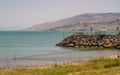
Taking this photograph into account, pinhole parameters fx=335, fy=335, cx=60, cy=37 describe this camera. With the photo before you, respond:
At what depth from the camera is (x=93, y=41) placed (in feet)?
402

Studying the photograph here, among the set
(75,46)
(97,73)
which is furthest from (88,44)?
(97,73)

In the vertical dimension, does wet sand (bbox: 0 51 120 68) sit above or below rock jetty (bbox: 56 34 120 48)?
below

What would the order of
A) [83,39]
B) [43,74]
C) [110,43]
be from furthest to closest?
[83,39]
[110,43]
[43,74]

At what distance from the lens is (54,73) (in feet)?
117

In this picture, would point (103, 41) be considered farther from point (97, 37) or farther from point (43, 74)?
point (43, 74)

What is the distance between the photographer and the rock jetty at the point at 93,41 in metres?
117

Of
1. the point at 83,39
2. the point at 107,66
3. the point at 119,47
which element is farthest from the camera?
the point at 83,39

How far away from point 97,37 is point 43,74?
93.5 metres

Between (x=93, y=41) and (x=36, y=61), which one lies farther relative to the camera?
(x=93, y=41)

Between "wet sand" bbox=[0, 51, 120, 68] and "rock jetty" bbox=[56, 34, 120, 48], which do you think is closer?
"wet sand" bbox=[0, 51, 120, 68]

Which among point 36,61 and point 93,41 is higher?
point 93,41

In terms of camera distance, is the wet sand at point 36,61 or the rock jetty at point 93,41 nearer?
the wet sand at point 36,61

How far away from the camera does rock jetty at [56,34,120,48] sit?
4616 inches

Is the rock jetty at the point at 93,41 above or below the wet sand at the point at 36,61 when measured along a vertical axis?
above
